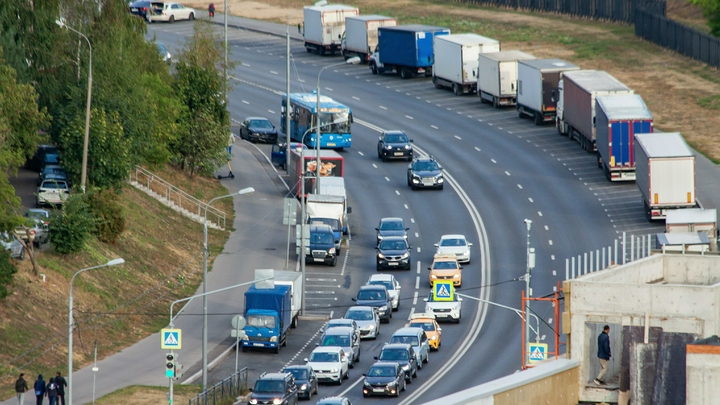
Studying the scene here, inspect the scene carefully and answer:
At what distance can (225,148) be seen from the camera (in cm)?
8106

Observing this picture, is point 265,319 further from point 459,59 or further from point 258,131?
point 459,59

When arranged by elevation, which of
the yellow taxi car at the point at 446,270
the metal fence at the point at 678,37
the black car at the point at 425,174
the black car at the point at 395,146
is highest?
the metal fence at the point at 678,37

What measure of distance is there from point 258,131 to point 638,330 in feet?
208

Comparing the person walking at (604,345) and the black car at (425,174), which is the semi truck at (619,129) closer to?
the black car at (425,174)

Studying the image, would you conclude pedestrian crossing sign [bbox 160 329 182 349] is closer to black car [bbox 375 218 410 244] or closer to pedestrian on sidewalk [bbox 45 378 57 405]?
pedestrian on sidewalk [bbox 45 378 57 405]

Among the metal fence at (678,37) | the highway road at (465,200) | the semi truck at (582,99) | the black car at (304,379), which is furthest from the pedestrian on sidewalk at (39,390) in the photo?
the metal fence at (678,37)

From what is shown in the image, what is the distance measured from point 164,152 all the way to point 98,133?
25.5 feet

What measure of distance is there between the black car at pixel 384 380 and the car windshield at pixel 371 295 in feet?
34.8

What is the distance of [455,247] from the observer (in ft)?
219

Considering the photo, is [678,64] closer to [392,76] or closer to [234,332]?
[392,76]

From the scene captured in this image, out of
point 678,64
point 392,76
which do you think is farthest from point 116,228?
point 678,64

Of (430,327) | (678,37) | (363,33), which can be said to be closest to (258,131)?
(363,33)

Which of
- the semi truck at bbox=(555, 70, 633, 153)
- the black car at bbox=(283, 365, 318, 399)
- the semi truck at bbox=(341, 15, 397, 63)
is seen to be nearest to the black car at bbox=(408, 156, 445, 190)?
the semi truck at bbox=(555, 70, 633, 153)

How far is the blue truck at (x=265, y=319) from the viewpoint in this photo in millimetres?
55312
